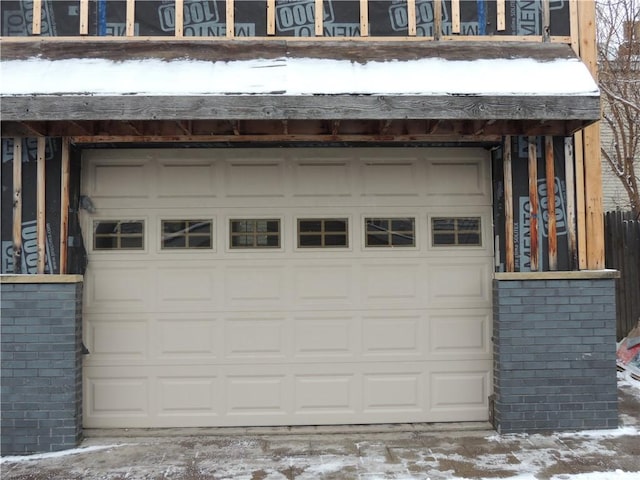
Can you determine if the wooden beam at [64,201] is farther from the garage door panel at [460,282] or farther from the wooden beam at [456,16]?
the wooden beam at [456,16]

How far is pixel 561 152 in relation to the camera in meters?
5.54

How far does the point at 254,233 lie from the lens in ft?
18.7

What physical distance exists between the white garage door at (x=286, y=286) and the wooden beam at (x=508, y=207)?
0.26 m

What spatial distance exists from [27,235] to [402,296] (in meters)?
3.67

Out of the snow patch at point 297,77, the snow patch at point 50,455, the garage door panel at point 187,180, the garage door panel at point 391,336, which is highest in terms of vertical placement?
the snow patch at point 297,77

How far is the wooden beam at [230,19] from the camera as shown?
5461mm

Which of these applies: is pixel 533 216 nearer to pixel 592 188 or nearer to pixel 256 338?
pixel 592 188

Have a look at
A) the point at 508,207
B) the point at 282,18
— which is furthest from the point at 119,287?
the point at 508,207

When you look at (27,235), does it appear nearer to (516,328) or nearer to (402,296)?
(402,296)

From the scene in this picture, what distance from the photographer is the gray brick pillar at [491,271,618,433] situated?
5371mm

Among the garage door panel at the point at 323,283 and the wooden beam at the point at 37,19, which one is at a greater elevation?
the wooden beam at the point at 37,19

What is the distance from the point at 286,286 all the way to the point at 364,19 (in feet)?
8.96

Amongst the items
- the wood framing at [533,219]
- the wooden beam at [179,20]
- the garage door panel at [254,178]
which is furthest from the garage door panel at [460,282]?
the wooden beam at [179,20]

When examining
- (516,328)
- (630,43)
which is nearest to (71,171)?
(516,328)
